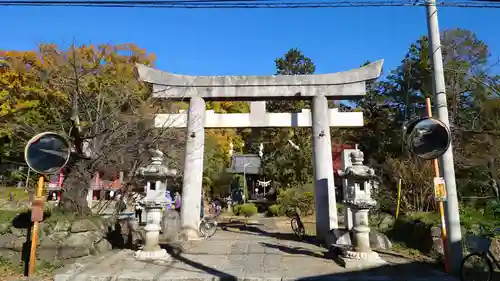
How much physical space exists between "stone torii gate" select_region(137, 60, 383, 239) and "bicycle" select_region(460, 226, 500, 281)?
579cm

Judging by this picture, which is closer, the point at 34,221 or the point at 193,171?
the point at 34,221

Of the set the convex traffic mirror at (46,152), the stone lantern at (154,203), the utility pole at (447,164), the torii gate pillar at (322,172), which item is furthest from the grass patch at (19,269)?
the utility pole at (447,164)

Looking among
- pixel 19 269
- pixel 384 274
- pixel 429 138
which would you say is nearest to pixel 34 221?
pixel 19 269

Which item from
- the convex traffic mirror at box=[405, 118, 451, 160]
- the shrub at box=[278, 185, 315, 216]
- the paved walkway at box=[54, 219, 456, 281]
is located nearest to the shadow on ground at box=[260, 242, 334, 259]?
the paved walkway at box=[54, 219, 456, 281]

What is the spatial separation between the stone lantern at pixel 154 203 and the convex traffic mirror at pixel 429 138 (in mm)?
6164

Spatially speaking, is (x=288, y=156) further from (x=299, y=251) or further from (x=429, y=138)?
(x=429, y=138)

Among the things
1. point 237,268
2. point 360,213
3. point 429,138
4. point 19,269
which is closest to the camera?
point 429,138

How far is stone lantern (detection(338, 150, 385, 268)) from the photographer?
26.0ft

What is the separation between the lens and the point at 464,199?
14.4m

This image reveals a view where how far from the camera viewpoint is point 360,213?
828 centimetres

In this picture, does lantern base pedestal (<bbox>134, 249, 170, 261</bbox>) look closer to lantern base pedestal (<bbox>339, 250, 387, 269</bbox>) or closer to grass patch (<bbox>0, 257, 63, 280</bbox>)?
grass patch (<bbox>0, 257, 63, 280</bbox>)

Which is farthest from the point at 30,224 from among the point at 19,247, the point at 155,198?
the point at 155,198

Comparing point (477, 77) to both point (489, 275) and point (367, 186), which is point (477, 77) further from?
point (489, 275)

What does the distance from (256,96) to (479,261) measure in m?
8.53
